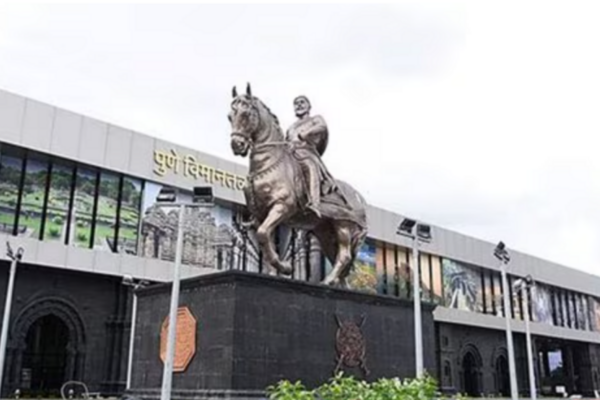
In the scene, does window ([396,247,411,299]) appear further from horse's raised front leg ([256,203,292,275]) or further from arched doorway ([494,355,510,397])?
horse's raised front leg ([256,203,292,275])

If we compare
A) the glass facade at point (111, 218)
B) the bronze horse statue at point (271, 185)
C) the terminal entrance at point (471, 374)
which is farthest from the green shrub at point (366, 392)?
the terminal entrance at point (471, 374)

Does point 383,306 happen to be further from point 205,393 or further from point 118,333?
point 118,333

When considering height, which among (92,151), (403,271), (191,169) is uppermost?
(191,169)

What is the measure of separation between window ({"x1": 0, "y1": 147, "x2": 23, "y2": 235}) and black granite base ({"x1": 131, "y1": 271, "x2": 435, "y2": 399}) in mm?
14753

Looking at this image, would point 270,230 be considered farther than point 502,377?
No

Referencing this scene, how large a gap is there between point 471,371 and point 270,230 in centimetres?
3721

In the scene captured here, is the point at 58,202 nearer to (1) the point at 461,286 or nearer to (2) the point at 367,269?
(2) the point at 367,269

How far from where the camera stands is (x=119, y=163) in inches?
1098

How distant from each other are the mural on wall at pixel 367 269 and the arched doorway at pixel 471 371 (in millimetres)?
9335

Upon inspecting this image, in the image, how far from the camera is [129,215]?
28344mm

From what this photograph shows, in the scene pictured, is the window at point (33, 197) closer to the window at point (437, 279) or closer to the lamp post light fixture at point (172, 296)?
the lamp post light fixture at point (172, 296)

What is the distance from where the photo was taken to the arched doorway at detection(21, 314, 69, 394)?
27.4 m

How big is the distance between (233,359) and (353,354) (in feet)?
9.41

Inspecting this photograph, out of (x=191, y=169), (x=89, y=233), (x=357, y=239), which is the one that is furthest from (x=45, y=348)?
(x=357, y=239)
